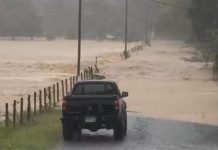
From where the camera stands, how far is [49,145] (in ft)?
52.5

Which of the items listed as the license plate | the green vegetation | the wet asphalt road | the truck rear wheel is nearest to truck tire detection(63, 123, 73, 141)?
the green vegetation

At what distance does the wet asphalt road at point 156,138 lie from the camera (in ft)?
52.5

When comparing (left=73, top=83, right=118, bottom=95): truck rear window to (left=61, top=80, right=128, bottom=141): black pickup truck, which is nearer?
(left=61, top=80, right=128, bottom=141): black pickup truck

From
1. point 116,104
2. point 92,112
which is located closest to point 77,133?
point 92,112

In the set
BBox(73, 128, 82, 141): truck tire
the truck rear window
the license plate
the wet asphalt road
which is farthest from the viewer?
the truck rear window

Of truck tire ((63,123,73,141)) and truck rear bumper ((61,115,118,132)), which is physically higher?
truck rear bumper ((61,115,118,132))

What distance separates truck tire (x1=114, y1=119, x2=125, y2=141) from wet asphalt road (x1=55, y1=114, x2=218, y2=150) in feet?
0.52

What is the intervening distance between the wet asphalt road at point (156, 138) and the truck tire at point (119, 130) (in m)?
0.16

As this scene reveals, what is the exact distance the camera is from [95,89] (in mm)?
18109

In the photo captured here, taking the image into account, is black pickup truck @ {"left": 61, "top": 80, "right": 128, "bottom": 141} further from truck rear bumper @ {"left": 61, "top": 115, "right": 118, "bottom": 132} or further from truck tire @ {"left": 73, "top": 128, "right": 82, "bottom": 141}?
truck tire @ {"left": 73, "top": 128, "right": 82, "bottom": 141}

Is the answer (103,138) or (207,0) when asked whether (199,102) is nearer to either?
(103,138)

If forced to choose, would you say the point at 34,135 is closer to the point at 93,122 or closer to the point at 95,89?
the point at 93,122

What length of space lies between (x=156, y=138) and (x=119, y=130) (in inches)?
61.1

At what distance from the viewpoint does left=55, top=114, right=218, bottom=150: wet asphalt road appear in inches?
631
